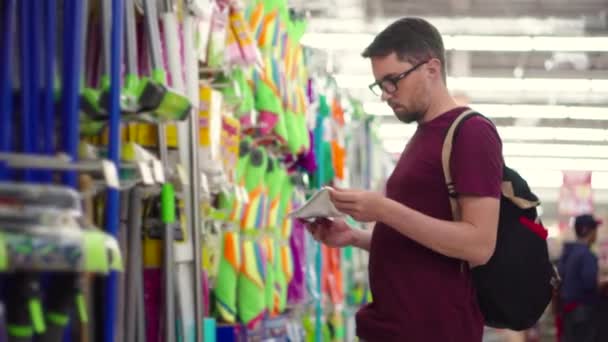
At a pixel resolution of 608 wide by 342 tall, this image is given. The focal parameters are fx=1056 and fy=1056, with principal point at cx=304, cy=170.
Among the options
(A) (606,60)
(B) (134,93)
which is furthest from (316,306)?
(A) (606,60)

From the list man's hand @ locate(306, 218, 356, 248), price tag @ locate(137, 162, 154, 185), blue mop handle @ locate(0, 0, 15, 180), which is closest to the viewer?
blue mop handle @ locate(0, 0, 15, 180)

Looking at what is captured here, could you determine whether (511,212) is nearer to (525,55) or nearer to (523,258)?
(523,258)

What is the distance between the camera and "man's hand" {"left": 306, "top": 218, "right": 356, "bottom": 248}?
116 inches

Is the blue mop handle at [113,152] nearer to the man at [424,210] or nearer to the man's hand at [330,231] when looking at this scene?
the man at [424,210]

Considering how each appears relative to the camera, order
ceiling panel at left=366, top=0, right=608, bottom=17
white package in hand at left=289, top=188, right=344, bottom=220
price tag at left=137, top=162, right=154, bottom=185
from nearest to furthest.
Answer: price tag at left=137, top=162, right=154, bottom=185, white package in hand at left=289, top=188, right=344, bottom=220, ceiling panel at left=366, top=0, right=608, bottom=17

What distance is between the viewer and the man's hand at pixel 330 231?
2.95 m

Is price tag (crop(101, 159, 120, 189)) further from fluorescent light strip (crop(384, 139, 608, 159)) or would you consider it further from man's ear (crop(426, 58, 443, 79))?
fluorescent light strip (crop(384, 139, 608, 159))

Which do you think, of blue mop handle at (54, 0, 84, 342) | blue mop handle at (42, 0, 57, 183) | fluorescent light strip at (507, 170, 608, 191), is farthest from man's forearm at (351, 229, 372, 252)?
fluorescent light strip at (507, 170, 608, 191)

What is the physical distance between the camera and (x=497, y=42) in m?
13.4

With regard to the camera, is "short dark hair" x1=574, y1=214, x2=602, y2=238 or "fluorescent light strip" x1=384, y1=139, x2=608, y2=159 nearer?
"short dark hair" x1=574, y1=214, x2=602, y2=238

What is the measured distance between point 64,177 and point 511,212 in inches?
48.2

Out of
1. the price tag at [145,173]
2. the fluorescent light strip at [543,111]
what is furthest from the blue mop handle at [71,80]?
the fluorescent light strip at [543,111]

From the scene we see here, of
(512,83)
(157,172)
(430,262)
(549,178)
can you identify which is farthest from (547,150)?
(157,172)

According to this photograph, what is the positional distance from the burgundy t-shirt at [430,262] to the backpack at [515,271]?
30mm
